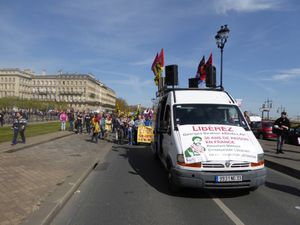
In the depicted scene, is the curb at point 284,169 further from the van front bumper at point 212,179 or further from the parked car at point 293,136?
the parked car at point 293,136

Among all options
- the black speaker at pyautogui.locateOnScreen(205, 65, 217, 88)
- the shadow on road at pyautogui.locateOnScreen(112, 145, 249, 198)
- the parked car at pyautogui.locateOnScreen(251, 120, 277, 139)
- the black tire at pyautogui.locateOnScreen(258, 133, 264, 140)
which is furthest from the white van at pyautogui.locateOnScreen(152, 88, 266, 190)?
the black tire at pyautogui.locateOnScreen(258, 133, 264, 140)

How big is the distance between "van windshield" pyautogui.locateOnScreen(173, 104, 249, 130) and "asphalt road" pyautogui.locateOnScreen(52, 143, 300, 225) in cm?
158

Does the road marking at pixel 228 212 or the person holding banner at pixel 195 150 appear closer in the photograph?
the road marking at pixel 228 212

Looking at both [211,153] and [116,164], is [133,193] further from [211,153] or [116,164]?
[116,164]

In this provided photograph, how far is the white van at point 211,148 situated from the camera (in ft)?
20.4

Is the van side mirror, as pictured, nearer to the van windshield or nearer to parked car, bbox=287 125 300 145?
the van windshield

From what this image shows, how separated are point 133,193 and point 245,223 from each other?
8.65 feet

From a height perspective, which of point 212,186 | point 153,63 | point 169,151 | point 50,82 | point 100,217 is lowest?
point 100,217

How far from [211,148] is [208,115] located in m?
1.54

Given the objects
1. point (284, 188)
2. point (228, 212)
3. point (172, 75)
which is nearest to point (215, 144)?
point (228, 212)

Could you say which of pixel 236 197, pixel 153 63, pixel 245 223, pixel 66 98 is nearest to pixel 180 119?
pixel 236 197

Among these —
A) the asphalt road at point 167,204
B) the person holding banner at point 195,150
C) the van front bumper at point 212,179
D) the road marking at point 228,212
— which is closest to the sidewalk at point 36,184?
the asphalt road at point 167,204

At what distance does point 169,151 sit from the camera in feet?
24.3

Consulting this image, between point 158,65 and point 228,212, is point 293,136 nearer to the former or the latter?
point 158,65
